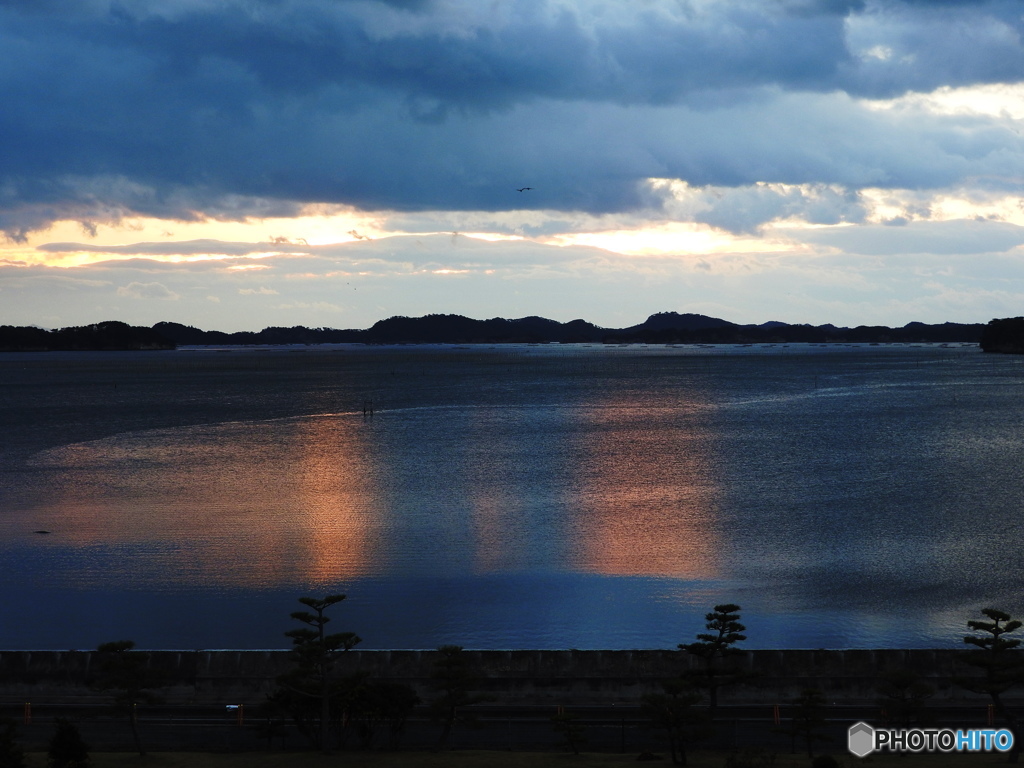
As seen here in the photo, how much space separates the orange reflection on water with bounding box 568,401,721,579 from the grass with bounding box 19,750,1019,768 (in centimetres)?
2279

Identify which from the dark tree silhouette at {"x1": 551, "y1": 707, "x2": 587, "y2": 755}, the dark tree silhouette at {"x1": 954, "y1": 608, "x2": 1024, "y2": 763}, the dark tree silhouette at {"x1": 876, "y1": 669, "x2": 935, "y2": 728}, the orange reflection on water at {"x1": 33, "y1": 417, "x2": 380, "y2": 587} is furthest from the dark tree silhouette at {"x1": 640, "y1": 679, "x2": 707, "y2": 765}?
the orange reflection on water at {"x1": 33, "y1": 417, "x2": 380, "y2": 587}

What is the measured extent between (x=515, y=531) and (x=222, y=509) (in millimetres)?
19235

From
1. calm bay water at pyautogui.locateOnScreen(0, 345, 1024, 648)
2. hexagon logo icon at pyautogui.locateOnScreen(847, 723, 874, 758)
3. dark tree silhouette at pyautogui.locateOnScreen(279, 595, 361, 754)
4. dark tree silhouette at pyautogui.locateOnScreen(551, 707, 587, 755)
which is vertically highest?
dark tree silhouette at pyautogui.locateOnScreen(279, 595, 361, 754)

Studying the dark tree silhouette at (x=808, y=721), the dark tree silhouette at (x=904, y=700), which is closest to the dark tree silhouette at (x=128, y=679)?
the dark tree silhouette at (x=808, y=721)

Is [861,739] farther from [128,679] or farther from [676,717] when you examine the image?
[128,679]

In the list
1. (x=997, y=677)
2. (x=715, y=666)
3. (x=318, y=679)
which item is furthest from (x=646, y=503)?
(x=318, y=679)

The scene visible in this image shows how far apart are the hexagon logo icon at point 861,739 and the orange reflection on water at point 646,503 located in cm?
2133

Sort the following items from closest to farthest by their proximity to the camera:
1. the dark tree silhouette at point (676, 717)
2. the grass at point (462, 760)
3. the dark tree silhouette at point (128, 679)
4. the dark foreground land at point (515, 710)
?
1. the grass at point (462, 760)
2. the dark tree silhouette at point (676, 717)
3. the dark foreground land at point (515, 710)
4. the dark tree silhouette at point (128, 679)

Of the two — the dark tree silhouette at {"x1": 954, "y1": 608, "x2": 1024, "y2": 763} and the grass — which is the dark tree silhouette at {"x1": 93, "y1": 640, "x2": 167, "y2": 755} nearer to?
the grass

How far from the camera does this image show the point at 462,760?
22.5m

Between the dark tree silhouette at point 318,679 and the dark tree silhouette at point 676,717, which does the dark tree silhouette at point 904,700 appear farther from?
the dark tree silhouette at point 318,679

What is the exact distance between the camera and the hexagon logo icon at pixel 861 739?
2334 cm

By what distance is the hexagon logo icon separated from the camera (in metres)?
23.3

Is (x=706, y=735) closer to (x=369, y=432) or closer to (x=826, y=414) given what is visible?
(x=369, y=432)
